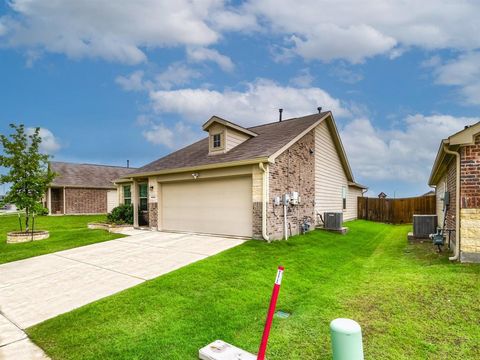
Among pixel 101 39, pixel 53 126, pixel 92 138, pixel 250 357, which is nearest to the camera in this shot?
pixel 250 357

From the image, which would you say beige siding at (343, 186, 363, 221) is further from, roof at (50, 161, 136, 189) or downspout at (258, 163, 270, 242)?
roof at (50, 161, 136, 189)

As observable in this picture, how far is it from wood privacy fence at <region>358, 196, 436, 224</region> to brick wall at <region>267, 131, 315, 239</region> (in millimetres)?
9199

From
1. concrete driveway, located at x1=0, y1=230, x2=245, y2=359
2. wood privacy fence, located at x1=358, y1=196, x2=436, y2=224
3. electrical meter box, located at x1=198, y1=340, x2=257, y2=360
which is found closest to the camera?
electrical meter box, located at x1=198, y1=340, x2=257, y2=360

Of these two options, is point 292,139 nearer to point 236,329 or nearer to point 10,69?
point 236,329

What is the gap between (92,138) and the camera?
15.4 metres

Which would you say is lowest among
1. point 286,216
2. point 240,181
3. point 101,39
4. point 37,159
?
point 286,216

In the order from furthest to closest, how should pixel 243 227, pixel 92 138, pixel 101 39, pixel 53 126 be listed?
pixel 53 126, pixel 92 138, pixel 101 39, pixel 243 227

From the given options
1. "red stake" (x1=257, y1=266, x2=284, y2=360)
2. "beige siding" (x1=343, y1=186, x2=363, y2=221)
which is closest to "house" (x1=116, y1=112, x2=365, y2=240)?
"beige siding" (x1=343, y1=186, x2=363, y2=221)

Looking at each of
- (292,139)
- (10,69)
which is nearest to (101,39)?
(10,69)

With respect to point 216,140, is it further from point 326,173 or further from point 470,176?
point 470,176

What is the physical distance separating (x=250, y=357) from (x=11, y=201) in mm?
12993

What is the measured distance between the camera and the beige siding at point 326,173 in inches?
548

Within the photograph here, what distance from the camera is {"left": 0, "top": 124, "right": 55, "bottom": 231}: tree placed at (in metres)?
11.7

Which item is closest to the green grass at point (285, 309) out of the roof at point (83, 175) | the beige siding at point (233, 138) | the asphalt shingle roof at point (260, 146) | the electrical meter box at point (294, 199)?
the electrical meter box at point (294, 199)
